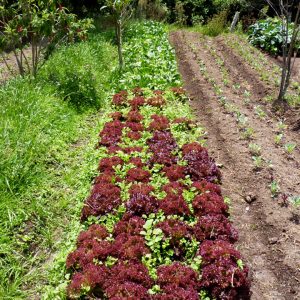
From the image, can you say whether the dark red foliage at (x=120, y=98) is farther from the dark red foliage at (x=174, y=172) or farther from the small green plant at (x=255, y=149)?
the small green plant at (x=255, y=149)

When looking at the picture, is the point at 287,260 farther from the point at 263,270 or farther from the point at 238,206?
the point at 238,206

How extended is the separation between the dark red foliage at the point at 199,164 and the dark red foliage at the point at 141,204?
38.8 inches

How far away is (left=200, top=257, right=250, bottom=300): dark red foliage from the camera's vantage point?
377 cm

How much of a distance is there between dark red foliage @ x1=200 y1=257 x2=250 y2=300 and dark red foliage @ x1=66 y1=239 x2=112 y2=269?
1.17 m

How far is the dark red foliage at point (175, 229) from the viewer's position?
4.38 metres

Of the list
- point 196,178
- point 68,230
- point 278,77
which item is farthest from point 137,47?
point 68,230

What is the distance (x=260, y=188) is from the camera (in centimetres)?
543

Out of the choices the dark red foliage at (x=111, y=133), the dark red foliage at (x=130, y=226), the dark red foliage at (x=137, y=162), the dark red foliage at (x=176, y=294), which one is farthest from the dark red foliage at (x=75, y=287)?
the dark red foliage at (x=111, y=133)

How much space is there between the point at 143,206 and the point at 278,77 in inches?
293

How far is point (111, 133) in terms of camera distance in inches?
271

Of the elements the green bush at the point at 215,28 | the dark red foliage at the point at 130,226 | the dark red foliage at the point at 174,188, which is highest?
the dark red foliage at the point at 174,188

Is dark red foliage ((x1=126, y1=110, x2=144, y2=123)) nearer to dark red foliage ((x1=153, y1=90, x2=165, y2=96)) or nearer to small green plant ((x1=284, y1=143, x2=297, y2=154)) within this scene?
dark red foliage ((x1=153, y1=90, x2=165, y2=96))

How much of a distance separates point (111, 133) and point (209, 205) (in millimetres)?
2785

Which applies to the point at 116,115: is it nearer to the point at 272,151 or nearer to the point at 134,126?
the point at 134,126
